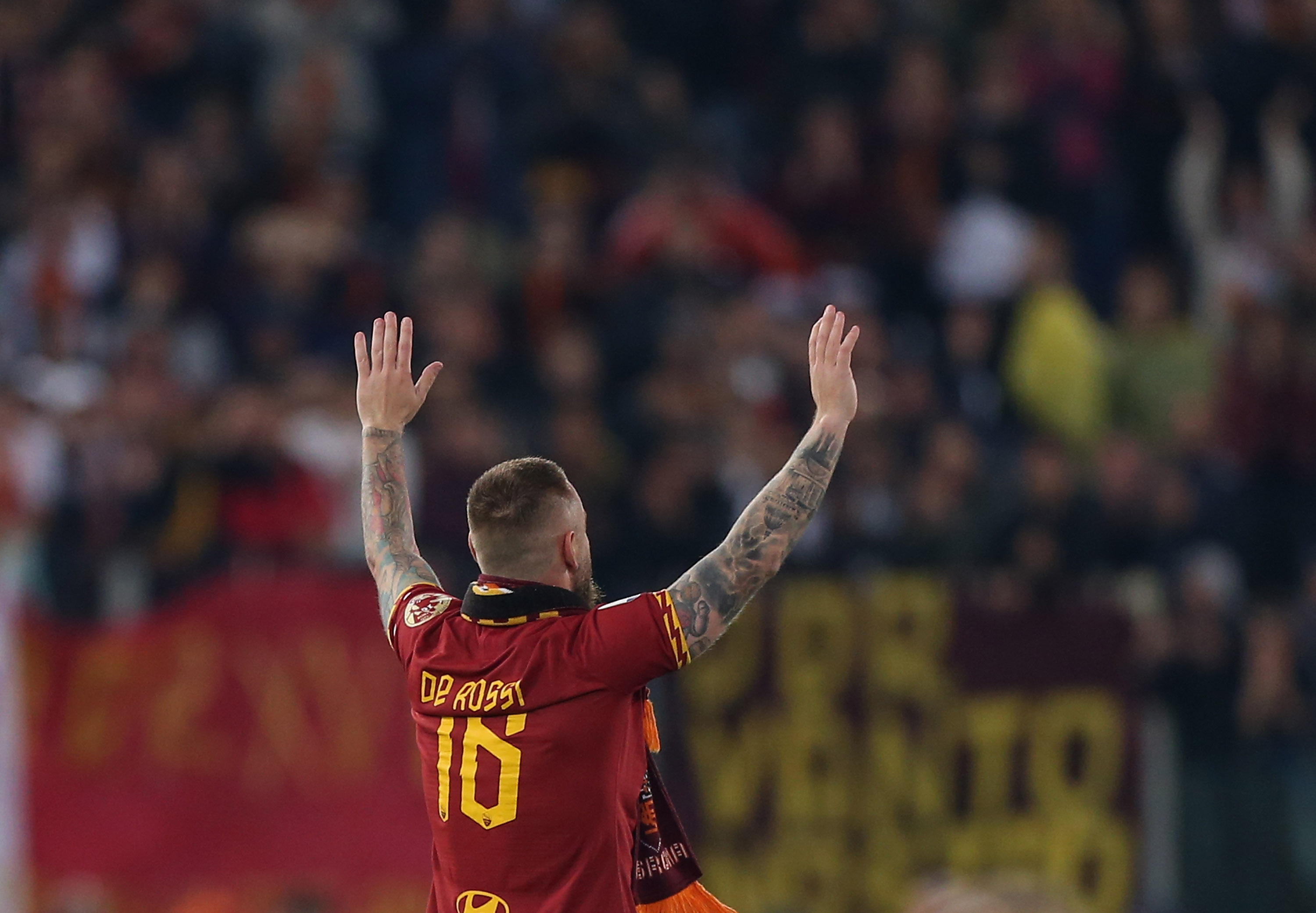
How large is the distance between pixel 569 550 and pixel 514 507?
0.18 metres

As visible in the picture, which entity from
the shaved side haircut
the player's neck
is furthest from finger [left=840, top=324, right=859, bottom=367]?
the player's neck

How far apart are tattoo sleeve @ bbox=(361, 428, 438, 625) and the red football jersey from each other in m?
0.61

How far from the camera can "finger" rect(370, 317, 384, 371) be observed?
5945 mm

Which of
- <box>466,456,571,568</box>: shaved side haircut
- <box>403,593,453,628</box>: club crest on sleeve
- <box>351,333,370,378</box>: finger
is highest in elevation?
<box>351,333,370,378</box>: finger

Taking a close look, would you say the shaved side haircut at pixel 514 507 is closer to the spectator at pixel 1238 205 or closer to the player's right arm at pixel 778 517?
the player's right arm at pixel 778 517

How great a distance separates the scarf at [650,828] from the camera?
527cm

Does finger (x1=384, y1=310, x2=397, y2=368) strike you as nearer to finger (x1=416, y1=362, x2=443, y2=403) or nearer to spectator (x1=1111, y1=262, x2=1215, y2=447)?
finger (x1=416, y1=362, x2=443, y2=403)

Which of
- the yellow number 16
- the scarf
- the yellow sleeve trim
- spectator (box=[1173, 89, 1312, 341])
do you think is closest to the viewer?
the yellow sleeve trim

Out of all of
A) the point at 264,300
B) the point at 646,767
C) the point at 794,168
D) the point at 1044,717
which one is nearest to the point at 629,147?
the point at 794,168

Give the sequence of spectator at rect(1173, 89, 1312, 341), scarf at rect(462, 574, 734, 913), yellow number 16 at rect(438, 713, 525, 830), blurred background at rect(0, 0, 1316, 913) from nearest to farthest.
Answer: yellow number 16 at rect(438, 713, 525, 830) < scarf at rect(462, 574, 734, 913) < blurred background at rect(0, 0, 1316, 913) < spectator at rect(1173, 89, 1312, 341)

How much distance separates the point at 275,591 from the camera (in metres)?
11.8

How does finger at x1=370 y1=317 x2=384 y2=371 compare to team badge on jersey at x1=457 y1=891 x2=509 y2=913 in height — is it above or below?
above

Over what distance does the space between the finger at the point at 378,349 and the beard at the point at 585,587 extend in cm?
95

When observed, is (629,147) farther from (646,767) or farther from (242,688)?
(646,767)
